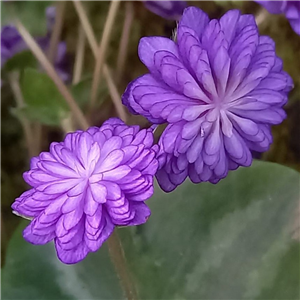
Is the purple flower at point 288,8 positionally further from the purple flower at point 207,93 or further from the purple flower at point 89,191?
the purple flower at point 89,191

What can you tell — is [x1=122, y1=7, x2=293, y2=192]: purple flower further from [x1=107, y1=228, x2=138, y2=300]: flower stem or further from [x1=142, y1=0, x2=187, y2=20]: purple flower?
[x1=142, y1=0, x2=187, y2=20]: purple flower

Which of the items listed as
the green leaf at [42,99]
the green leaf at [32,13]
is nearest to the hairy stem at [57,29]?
the green leaf at [32,13]

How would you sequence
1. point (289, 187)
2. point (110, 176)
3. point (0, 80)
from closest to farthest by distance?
point (110, 176), point (289, 187), point (0, 80)

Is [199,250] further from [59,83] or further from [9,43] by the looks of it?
[9,43]

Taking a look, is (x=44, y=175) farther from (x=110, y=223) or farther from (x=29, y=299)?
(x=29, y=299)

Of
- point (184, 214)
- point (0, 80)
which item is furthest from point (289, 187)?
point (0, 80)

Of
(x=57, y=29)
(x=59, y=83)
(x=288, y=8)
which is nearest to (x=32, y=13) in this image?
(x=57, y=29)

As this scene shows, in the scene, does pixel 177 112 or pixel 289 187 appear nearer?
pixel 177 112

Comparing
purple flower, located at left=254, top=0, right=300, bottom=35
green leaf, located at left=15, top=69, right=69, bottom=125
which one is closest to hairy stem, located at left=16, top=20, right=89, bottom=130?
green leaf, located at left=15, top=69, right=69, bottom=125
